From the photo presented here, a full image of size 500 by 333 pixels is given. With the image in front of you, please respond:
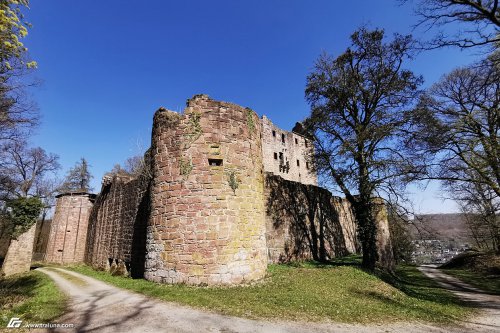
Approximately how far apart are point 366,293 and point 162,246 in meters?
6.82

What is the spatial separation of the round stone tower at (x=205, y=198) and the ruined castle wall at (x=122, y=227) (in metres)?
2.30

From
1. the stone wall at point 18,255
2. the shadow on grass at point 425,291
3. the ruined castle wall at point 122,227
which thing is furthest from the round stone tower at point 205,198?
the stone wall at point 18,255

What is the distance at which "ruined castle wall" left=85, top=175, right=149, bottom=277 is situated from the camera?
1315cm

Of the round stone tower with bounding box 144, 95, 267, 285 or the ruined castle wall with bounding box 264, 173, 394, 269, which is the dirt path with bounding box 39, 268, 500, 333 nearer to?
the round stone tower with bounding box 144, 95, 267, 285

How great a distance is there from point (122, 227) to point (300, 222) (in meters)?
9.60

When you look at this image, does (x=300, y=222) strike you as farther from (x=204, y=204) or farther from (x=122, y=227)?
(x=122, y=227)

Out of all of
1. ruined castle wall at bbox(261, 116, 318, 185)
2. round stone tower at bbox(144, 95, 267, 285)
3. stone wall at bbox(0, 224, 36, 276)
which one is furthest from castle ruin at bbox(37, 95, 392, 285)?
ruined castle wall at bbox(261, 116, 318, 185)

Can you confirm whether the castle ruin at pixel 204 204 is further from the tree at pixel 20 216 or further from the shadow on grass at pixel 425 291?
the tree at pixel 20 216

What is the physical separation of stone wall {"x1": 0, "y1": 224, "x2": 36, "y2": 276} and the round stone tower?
49.5ft

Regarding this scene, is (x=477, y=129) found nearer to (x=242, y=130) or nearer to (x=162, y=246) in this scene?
(x=242, y=130)

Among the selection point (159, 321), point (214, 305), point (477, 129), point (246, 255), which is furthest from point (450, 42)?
point (159, 321)

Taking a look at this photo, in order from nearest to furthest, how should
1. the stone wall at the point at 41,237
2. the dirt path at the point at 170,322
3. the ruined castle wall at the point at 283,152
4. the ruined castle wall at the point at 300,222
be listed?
1. the dirt path at the point at 170,322
2. the ruined castle wall at the point at 300,222
3. the stone wall at the point at 41,237
4. the ruined castle wall at the point at 283,152

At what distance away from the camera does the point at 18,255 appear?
18453mm

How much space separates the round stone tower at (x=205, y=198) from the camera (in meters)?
8.69
